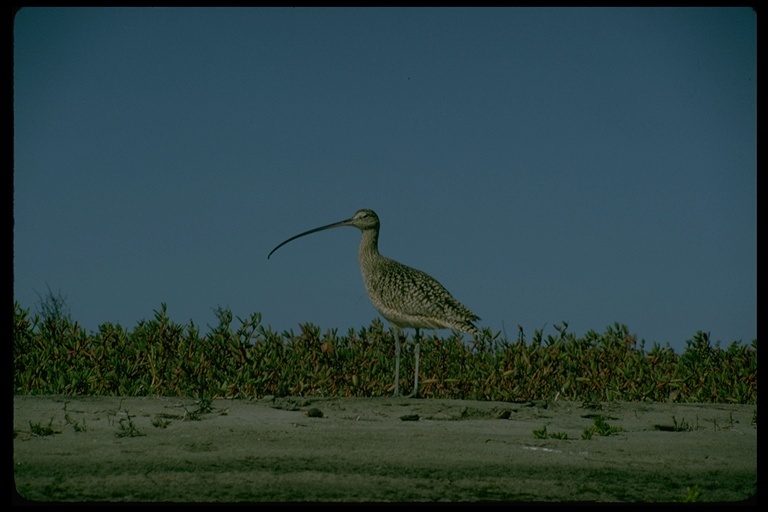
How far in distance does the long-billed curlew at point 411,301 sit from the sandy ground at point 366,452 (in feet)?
6.04

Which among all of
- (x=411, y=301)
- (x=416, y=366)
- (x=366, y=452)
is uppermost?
(x=411, y=301)

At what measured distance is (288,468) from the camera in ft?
19.4

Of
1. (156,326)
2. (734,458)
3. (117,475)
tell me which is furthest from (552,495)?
(156,326)

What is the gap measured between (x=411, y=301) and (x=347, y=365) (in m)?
1.13

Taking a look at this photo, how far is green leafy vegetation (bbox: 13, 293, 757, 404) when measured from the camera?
9.48 metres

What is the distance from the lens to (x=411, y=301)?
10867 millimetres

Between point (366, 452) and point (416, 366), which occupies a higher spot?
point (416, 366)

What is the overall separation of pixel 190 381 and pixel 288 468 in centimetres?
388

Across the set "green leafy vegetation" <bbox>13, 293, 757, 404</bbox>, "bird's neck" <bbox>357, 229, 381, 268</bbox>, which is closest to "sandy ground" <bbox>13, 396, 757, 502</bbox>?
"green leafy vegetation" <bbox>13, 293, 757, 404</bbox>

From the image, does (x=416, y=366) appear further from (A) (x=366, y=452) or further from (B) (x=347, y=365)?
(A) (x=366, y=452)

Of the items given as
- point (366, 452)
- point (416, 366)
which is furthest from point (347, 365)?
point (366, 452)

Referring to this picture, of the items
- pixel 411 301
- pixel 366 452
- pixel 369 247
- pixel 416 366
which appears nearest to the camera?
pixel 366 452

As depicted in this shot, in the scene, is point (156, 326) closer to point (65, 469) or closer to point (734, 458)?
point (65, 469)

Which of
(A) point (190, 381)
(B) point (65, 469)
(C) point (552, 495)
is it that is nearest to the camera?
(C) point (552, 495)
